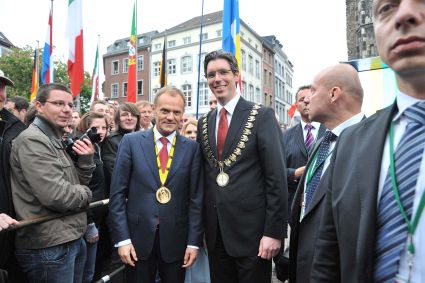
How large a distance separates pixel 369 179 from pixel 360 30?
53.0 ft

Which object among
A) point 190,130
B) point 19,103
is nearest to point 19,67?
point 19,103

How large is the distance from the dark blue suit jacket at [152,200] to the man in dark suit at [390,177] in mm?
1445

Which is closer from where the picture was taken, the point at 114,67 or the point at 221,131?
the point at 221,131

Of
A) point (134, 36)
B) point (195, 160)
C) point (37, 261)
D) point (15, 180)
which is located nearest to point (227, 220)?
point (195, 160)

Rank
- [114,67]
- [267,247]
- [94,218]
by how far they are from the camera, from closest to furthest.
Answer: [267,247] < [94,218] < [114,67]

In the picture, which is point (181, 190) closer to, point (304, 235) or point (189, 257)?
point (189, 257)

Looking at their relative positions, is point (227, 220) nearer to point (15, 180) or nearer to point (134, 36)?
point (15, 180)

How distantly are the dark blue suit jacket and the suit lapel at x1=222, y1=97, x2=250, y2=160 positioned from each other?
0.89 feet

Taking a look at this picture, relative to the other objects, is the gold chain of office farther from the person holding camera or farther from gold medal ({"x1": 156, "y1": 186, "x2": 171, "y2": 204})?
the person holding camera

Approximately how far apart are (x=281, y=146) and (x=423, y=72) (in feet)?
5.14

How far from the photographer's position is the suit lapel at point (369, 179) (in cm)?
116

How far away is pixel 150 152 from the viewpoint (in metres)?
2.69

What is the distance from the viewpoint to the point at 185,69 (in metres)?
44.9

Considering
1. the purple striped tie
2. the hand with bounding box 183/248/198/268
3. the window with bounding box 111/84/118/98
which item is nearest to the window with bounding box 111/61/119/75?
the window with bounding box 111/84/118/98
